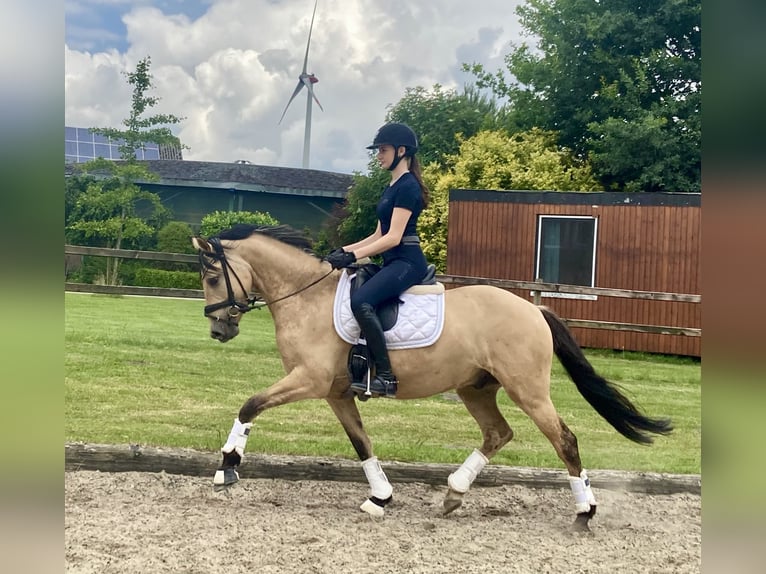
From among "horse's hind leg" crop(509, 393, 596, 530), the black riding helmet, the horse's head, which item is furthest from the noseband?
"horse's hind leg" crop(509, 393, 596, 530)

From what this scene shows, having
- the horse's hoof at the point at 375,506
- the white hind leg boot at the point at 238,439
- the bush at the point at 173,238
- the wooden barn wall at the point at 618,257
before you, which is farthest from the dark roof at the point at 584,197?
the white hind leg boot at the point at 238,439

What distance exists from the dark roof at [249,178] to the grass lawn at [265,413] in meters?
8.81

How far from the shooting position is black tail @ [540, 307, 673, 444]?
4.05 m

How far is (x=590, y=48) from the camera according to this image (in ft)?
62.0

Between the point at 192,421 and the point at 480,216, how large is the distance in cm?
660

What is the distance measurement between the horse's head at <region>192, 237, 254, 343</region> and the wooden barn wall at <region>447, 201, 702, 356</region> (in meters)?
7.11

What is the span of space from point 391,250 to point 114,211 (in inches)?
515

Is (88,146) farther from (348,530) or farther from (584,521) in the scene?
(584,521)

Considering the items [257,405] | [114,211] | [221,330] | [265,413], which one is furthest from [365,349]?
[114,211]

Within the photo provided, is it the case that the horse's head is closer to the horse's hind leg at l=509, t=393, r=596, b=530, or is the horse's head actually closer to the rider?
the rider

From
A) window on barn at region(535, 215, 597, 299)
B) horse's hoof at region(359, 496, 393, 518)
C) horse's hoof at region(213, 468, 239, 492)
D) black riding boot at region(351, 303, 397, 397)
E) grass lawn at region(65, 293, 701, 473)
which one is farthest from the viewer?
window on barn at region(535, 215, 597, 299)

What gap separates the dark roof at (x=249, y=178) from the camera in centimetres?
1767
